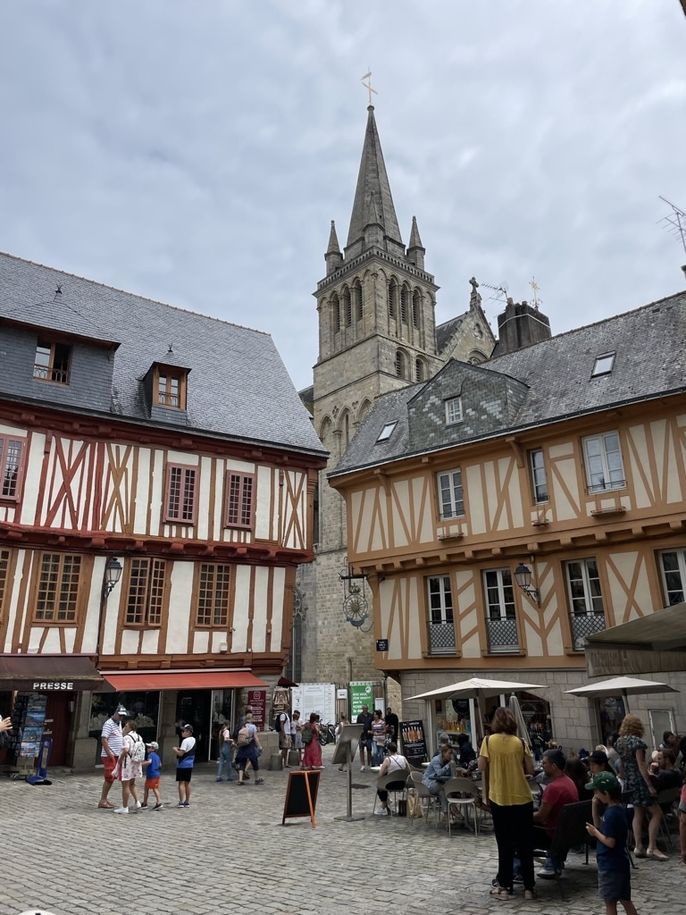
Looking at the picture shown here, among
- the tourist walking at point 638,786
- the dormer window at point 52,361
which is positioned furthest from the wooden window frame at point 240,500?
the tourist walking at point 638,786

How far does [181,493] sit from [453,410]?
680 centimetres

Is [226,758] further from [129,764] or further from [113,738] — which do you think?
[113,738]

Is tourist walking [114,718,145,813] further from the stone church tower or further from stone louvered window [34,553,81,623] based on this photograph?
the stone church tower

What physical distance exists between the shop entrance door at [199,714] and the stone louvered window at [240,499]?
3.98 metres

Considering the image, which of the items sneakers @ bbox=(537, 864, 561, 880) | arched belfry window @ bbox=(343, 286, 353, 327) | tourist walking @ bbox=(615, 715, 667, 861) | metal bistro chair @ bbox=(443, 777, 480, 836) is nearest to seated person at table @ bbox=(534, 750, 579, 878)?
sneakers @ bbox=(537, 864, 561, 880)

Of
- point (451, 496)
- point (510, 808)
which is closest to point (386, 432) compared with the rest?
point (451, 496)

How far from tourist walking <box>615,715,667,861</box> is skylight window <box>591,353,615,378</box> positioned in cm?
967

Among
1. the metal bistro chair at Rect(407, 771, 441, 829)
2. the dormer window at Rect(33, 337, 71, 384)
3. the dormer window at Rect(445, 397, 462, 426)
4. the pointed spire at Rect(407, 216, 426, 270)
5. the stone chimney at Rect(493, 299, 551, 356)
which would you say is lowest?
the metal bistro chair at Rect(407, 771, 441, 829)

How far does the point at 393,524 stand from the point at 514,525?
332cm

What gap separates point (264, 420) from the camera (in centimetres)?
1927

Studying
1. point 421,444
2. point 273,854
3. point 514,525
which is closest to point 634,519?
point 514,525

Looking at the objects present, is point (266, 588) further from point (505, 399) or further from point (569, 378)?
point (569, 378)

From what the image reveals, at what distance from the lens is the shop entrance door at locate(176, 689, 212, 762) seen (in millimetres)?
16531

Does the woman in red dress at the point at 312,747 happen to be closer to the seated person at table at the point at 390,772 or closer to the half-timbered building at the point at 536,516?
the half-timbered building at the point at 536,516
